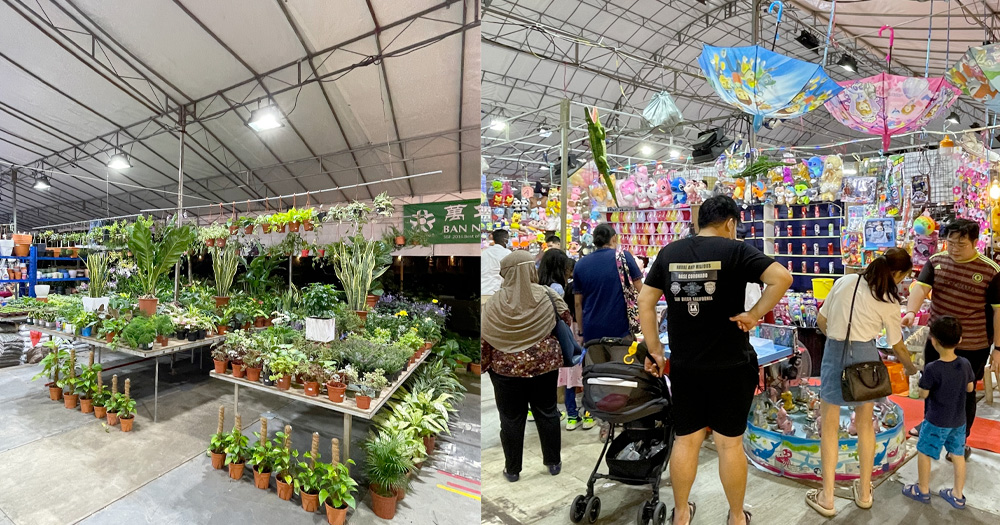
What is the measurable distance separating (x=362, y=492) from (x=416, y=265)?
28.4 inches

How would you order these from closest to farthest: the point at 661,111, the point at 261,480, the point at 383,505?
the point at 261,480, the point at 383,505, the point at 661,111

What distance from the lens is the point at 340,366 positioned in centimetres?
157

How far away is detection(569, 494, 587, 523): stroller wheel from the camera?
1.76 metres

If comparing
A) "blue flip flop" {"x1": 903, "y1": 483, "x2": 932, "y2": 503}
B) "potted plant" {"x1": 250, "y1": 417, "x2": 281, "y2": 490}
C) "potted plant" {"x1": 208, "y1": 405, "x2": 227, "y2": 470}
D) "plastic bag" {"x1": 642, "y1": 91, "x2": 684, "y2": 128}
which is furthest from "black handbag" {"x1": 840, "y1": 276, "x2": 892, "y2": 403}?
"potted plant" {"x1": 208, "y1": 405, "x2": 227, "y2": 470}

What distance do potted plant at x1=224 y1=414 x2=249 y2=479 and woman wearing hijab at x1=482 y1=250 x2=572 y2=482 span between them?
90cm

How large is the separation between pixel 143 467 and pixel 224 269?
0.45m

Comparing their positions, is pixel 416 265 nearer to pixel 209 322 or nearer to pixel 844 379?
pixel 209 322

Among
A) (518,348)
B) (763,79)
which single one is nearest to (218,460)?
(518,348)

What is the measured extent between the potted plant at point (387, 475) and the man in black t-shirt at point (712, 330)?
2.81ft

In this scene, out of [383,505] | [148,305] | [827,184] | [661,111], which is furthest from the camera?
[827,184]

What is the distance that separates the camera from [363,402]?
1.53 metres

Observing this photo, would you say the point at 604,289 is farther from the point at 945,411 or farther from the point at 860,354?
the point at 945,411

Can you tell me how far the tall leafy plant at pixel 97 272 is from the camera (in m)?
1.14

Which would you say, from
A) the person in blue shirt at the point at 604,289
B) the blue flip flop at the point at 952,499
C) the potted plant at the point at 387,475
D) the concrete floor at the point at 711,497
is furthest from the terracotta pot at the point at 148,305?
the blue flip flop at the point at 952,499
